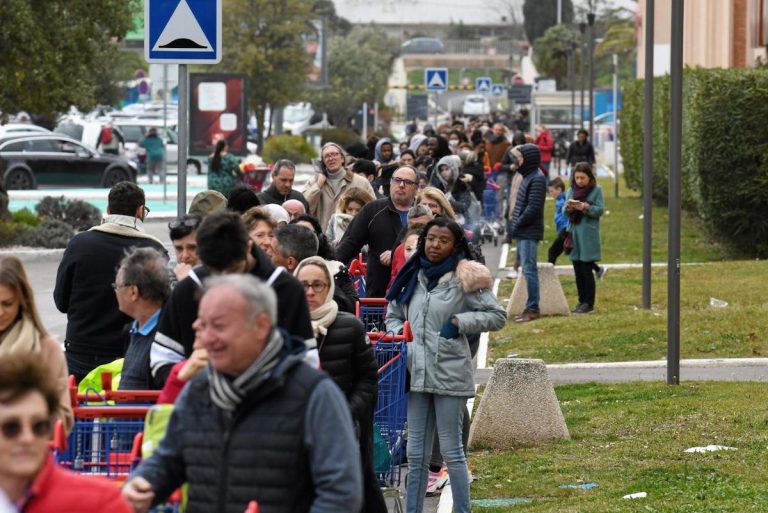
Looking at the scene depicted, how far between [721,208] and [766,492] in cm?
1572

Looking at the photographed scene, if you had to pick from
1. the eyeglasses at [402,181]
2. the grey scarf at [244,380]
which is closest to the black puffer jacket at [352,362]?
the grey scarf at [244,380]

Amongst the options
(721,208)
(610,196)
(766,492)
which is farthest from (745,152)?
(610,196)

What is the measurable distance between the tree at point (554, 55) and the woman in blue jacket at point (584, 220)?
3312 inches

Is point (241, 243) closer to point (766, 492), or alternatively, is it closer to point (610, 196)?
point (766, 492)

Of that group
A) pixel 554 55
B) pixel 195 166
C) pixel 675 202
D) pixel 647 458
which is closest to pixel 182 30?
pixel 647 458

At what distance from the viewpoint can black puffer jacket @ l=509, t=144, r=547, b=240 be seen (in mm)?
19016

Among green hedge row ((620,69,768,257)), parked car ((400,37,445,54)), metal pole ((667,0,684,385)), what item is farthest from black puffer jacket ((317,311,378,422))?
parked car ((400,37,445,54))

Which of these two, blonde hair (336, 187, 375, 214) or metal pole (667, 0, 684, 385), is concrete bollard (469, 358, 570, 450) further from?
blonde hair (336, 187, 375, 214)

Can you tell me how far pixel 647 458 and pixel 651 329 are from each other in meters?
6.27

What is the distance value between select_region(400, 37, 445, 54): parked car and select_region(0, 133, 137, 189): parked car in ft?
307

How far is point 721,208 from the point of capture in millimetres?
24531

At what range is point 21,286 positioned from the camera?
6.42m

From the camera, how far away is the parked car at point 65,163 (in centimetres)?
4453

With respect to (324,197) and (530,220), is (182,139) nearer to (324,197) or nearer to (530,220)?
(324,197)
